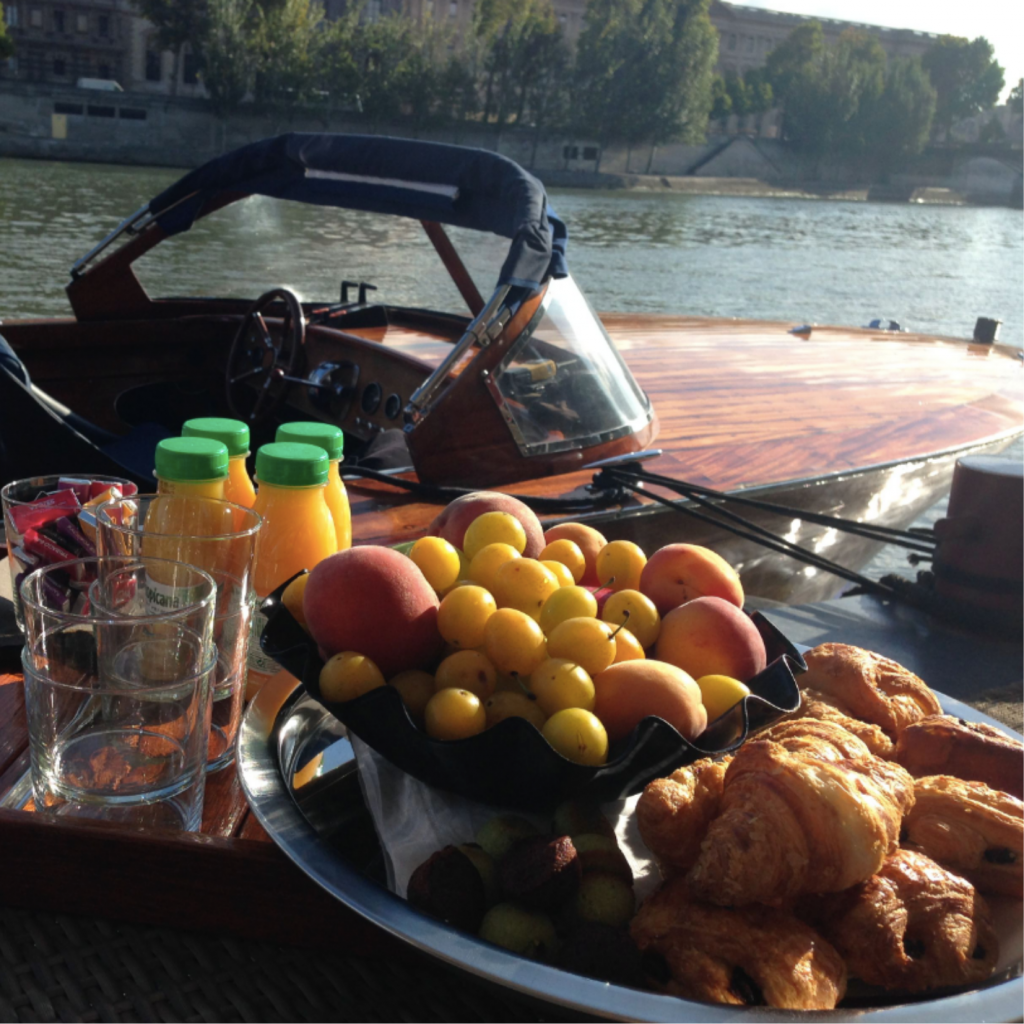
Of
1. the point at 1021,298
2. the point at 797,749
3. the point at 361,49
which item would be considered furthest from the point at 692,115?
the point at 797,749

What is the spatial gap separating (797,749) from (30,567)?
32.3 inches

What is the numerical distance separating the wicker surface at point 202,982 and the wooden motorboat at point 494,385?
143 cm

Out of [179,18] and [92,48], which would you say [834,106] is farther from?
[92,48]

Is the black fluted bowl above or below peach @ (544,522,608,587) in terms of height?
below

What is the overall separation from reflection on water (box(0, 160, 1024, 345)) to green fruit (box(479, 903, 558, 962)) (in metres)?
7.76

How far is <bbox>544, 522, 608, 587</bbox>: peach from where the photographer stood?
1.10m

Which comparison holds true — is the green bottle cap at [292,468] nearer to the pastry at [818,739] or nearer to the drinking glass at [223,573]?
the drinking glass at [223,573]

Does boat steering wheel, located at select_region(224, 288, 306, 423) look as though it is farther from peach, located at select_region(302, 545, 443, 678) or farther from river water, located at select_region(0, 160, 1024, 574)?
river water, located at select_region(0, 160, 1024, 574)

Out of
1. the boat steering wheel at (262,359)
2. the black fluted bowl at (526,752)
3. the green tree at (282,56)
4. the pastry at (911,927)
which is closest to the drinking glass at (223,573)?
the black fluted bowl at (526,752)

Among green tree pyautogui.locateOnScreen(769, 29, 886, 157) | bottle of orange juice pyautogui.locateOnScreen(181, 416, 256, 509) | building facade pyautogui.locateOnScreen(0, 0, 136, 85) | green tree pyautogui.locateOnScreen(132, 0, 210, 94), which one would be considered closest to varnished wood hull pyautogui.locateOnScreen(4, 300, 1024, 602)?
bottle of orange juice pyautogui.locateOnScreen(181, 416, 256, 509)

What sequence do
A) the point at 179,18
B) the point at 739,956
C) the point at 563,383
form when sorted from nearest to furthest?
the point at 739,956
the point at 563,383
the point at 179,18

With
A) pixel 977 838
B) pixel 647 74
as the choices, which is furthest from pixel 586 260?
pixel 647 74

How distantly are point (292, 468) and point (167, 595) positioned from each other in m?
0.25

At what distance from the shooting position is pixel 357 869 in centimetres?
75
